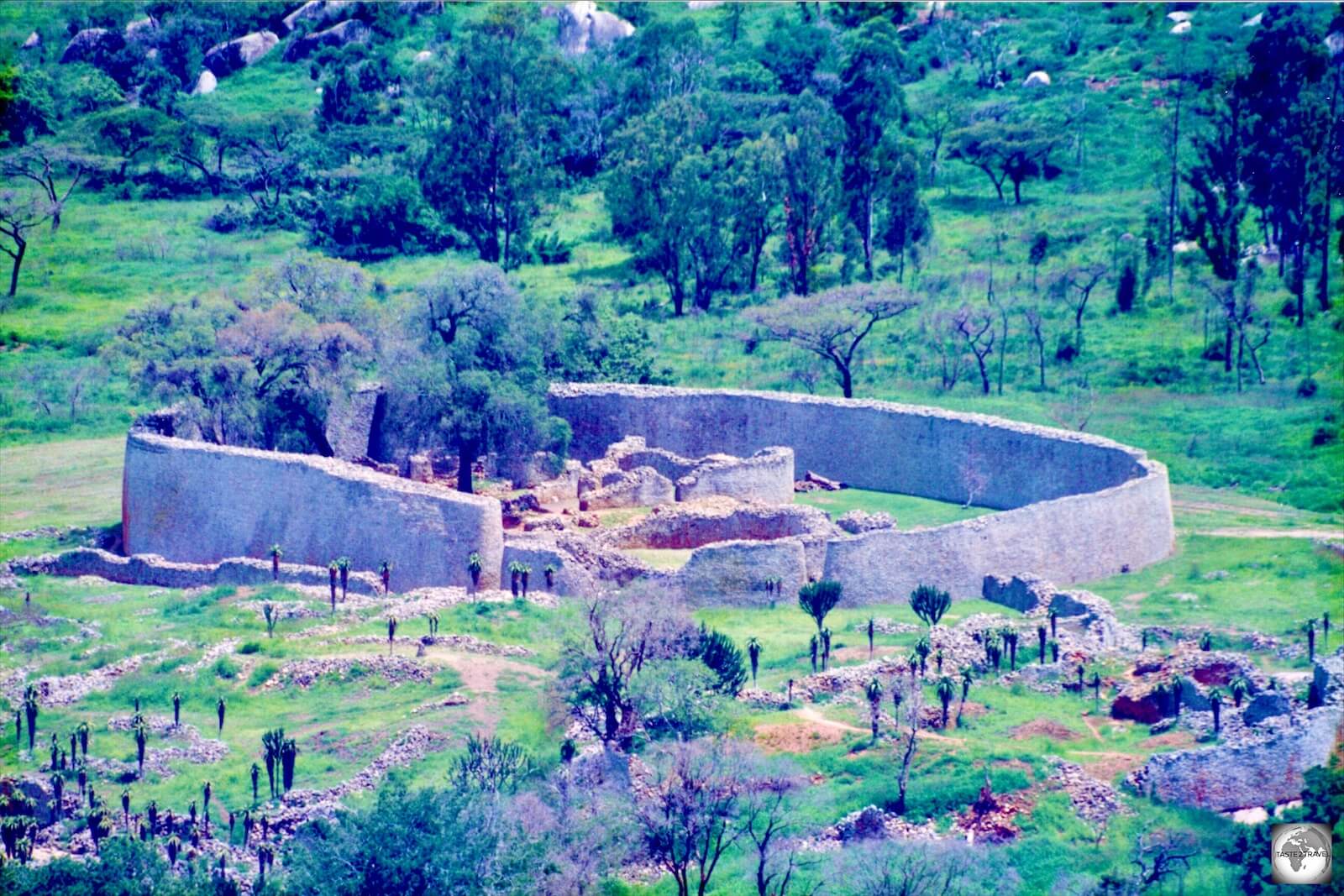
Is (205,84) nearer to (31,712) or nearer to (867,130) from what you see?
(867,130)

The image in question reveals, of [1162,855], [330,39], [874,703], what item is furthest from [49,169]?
[1162,855]

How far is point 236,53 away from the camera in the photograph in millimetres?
113125

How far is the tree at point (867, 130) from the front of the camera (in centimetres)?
8294

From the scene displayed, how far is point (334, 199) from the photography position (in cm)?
9131

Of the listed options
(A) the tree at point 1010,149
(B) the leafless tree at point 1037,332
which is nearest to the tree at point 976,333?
(B) the leafless tree at point 1037,332

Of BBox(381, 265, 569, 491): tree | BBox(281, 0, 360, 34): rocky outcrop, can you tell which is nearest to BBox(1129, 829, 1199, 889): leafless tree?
BBox(381, 265, 569, 491): tree

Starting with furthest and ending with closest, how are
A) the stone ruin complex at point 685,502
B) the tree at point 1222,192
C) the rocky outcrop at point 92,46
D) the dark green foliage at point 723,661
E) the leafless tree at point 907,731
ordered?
1. the rocky outcrop at point 92,46
2. the tree at point 1222,192
3. the stone ruin complex at point 685,502
4. the dark green foliage at point 723,661
5. the leafless tree at point 907,731

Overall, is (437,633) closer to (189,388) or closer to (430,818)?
(430,818)

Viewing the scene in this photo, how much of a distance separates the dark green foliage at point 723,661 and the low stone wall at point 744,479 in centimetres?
1434

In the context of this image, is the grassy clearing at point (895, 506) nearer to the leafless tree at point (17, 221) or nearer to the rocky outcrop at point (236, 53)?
the leafless tree at point (17, 221)

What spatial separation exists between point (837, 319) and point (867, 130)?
18379 mm

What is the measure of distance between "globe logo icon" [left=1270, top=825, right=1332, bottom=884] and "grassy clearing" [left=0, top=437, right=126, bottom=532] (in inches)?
1257

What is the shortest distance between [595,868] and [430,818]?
8.52 feet

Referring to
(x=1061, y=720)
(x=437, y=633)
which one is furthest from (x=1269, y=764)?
(x=437, y=633)
